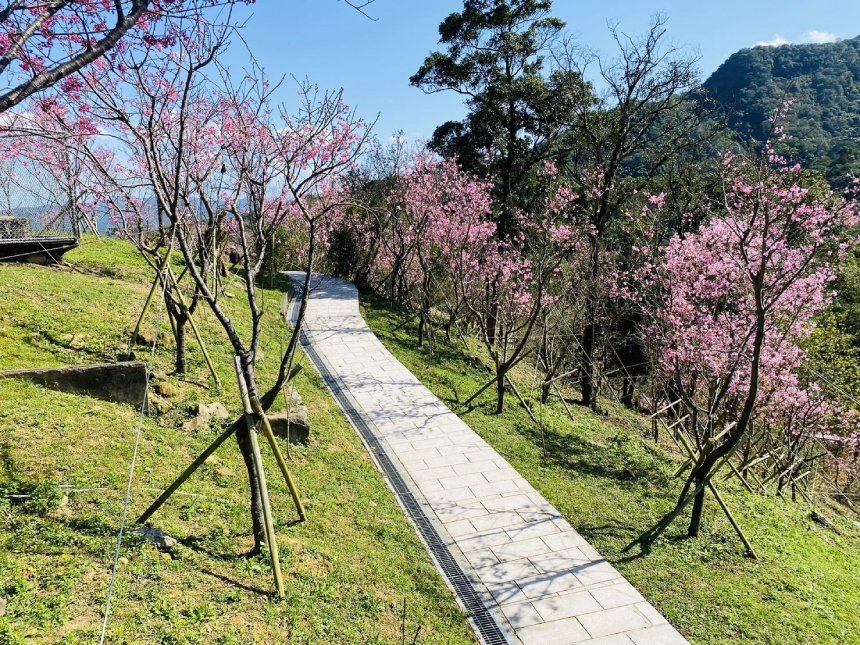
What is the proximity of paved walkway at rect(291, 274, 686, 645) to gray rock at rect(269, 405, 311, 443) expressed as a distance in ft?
5.14

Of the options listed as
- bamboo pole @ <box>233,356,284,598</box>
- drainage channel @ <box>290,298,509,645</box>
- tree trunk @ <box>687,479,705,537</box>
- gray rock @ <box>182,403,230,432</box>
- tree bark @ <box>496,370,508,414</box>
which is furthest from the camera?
tree bark @ <box>496,370,508,414</box>

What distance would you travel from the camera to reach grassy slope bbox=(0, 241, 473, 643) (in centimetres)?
368

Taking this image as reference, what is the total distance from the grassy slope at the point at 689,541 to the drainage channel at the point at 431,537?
6.23 ft

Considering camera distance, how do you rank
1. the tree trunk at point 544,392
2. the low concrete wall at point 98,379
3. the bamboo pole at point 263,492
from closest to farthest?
1. the bamboo pole at point 263,492
2. the low concrete wall at point 98,379
3. the tree trunk at point 544,392

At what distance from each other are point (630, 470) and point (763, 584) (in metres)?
3.01

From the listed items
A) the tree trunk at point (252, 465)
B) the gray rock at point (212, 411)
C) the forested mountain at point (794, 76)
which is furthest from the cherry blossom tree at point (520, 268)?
the tree trunk at point (252, 465)

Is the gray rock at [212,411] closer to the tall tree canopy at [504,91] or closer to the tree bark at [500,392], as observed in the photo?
the tree bark at [500,392]

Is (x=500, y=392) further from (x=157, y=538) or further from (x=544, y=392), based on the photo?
(x=157, y=538)

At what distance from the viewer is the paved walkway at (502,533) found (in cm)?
538

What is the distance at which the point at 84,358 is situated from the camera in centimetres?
750

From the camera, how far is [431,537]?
667cm

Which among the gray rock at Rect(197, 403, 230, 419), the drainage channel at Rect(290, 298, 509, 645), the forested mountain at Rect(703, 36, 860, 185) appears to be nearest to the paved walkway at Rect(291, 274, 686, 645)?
the drainage channel at Rect(290, 298, 509, 645)

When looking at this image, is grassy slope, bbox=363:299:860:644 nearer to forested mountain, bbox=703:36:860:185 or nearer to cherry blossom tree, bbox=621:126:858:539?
cherry blossom tree, bbox=621:126:858:539

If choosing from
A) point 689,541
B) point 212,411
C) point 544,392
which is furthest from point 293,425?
point 544,392
